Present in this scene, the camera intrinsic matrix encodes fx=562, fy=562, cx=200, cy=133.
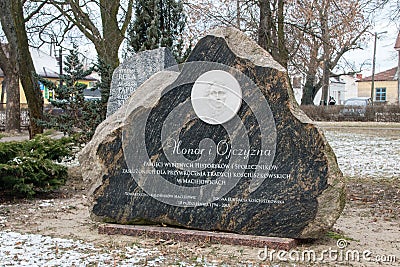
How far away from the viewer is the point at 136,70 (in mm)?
9453

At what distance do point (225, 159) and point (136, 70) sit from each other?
387cm

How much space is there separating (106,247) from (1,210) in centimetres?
282

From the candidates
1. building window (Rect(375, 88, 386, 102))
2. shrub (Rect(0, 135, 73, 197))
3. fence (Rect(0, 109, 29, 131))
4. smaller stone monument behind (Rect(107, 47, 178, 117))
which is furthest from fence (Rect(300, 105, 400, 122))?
building window (Rect(375, 88, 386, 102))

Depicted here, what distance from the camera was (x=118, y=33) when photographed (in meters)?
16.5

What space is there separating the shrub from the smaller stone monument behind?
122cm

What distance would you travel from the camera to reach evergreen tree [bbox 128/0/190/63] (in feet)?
33.4

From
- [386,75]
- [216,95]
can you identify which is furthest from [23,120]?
[386,75]

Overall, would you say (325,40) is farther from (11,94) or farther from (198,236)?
(198,236)

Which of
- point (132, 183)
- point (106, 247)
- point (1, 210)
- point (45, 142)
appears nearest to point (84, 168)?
point (132, 183)

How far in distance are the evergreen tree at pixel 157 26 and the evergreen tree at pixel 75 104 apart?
112 cm

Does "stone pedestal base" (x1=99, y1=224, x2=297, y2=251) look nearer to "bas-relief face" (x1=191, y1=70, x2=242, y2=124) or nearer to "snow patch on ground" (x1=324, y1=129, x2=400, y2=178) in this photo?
"bas-relief face" (x1=191, y1=70, x2=242, y2=124)

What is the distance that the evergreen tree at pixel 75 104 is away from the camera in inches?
416

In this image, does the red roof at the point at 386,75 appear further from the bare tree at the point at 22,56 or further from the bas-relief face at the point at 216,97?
the bas-relief face at the point at 216,97

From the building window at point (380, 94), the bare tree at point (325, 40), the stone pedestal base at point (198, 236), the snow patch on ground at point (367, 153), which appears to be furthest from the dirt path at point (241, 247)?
the building window at point (380, 94)
